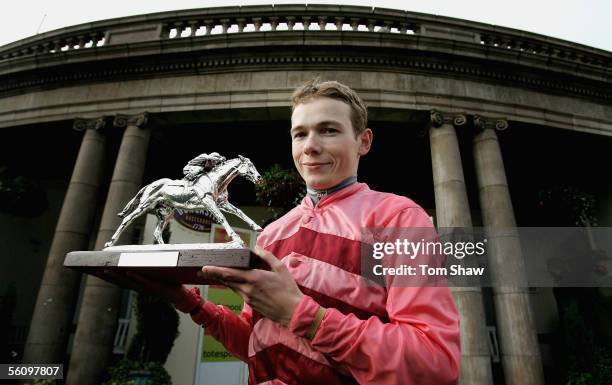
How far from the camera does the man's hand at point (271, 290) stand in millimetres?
1170

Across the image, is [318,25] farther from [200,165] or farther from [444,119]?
[200,165]

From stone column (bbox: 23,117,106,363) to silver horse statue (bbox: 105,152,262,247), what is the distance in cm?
645

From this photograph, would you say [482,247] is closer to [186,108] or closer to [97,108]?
[186,108]

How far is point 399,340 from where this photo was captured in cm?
108

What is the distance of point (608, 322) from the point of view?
9.38 m

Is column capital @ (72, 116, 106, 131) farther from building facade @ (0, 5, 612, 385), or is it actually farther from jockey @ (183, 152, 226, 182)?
jockey @ (183, 152, 226, 182)

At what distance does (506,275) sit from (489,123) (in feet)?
12.0

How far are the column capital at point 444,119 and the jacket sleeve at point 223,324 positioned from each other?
23.9 feet

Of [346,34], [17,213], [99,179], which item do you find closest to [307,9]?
[346,34]

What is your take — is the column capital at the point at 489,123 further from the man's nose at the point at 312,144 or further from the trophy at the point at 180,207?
the man's nose at the point at 312,144

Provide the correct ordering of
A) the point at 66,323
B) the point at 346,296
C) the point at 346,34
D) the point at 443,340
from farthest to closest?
the point at 346,34 < the point at 66,323 < the point at 346,296 < the point at 443,340

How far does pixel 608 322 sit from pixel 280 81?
444 inches

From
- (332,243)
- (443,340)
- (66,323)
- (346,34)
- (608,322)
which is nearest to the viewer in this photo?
(443,340)

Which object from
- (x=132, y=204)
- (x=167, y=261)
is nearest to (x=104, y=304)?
(x=132, y=204)
